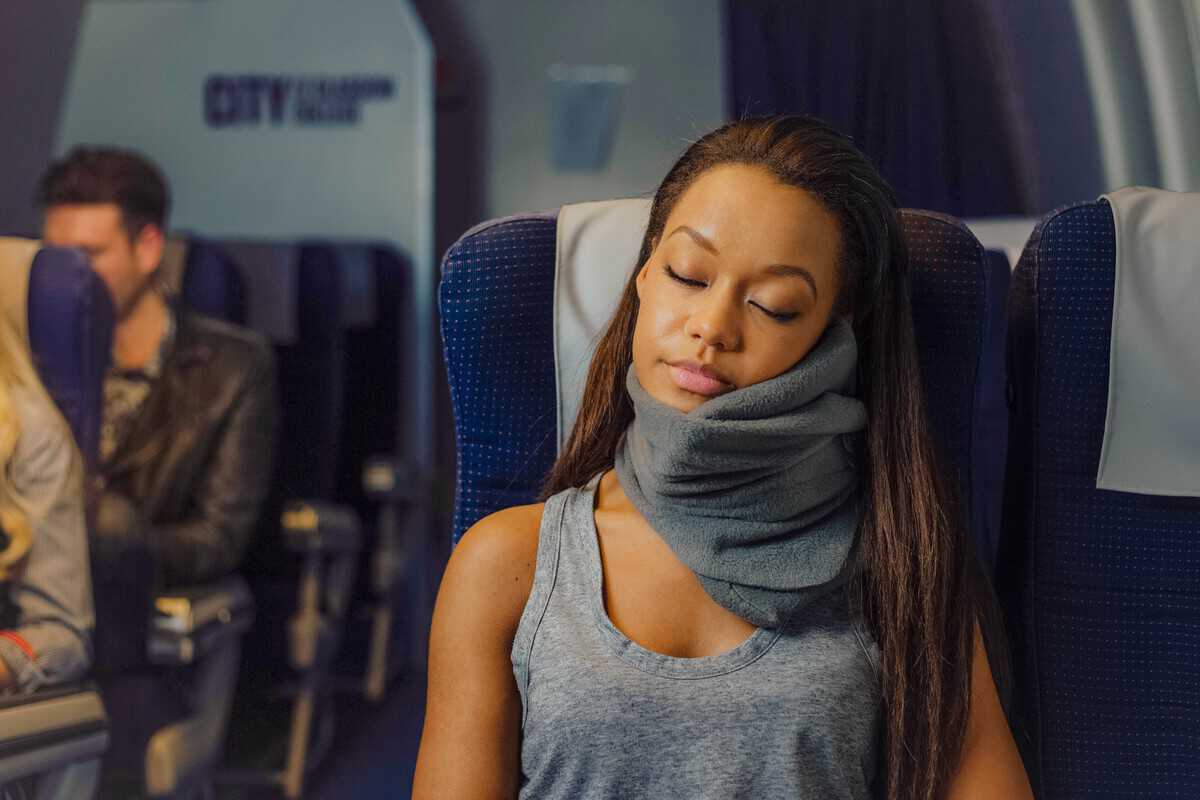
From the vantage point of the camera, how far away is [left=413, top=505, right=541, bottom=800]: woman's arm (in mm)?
1053

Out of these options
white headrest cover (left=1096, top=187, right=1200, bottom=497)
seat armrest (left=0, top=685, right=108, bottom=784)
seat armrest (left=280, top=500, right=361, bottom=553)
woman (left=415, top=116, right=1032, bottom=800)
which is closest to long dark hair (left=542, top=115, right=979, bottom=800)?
woman (left=415, top=116, right=1032, bottom=800)

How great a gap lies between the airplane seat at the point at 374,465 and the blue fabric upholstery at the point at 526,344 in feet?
6.45

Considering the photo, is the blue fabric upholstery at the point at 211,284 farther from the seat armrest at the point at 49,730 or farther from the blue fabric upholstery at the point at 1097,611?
the blue fabric upholstery at the point at 1097,611

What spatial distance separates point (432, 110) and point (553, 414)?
8.62ft

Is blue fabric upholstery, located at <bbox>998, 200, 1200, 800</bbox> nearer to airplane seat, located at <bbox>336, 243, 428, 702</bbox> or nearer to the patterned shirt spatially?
the patterned shirt

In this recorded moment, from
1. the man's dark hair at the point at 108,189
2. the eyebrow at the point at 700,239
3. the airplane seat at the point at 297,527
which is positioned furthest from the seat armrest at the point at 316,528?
the eyebrow at the point at 700,239

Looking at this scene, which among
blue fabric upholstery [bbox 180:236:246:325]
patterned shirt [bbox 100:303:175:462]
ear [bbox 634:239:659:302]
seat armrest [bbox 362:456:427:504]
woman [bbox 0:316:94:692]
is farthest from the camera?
seat armrest [bbox 362:456:427:504]

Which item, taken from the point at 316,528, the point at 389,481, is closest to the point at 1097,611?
the point at 316,528

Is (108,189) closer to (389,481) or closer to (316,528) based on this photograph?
(316,528)

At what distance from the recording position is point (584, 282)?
130 centimetres

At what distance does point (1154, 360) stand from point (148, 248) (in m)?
2.13

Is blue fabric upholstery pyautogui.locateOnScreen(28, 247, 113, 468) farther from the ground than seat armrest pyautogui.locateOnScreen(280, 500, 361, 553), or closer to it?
farther from the ground

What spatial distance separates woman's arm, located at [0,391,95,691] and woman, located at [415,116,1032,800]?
783mm

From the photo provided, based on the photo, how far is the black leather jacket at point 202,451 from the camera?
243 cm
